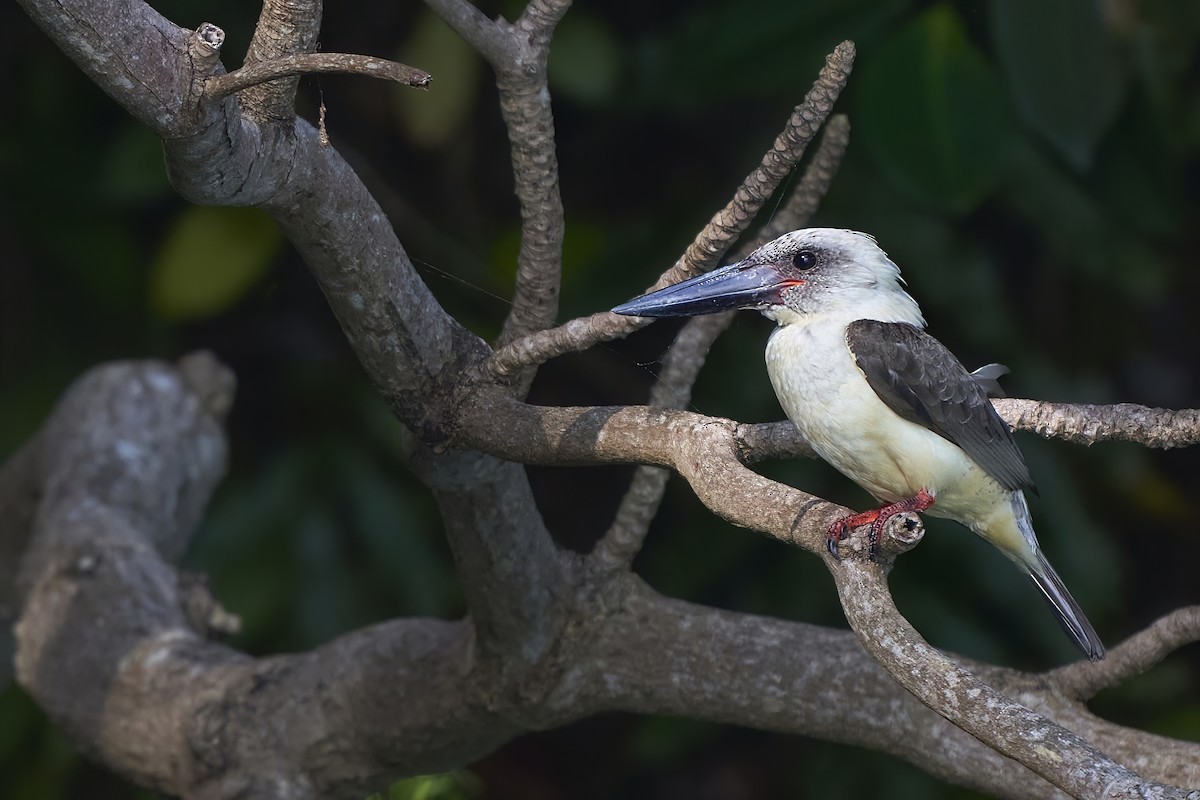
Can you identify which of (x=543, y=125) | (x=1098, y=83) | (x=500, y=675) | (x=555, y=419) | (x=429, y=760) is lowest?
(x=429, y=760)

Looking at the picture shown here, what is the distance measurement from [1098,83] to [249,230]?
187 centimetres

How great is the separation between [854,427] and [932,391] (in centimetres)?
12

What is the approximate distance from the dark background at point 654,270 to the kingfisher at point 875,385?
0.68m

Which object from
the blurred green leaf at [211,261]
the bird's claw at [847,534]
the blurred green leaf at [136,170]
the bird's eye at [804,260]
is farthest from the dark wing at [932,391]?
the blurred green leaf at [136,170]

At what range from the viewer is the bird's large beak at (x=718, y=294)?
5.16 feet

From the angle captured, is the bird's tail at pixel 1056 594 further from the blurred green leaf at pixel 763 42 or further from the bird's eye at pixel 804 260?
the blurred green leaf at pixel 763 42

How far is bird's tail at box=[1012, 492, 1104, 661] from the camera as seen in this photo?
179 cm

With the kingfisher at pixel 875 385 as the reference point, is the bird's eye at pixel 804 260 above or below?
above

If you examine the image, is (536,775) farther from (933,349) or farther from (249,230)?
(933,349)

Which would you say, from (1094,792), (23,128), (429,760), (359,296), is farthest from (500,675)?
(23,128)

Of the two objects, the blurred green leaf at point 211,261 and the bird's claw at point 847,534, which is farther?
the blurred green leaf at point 211,261

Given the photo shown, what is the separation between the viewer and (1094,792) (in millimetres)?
1115

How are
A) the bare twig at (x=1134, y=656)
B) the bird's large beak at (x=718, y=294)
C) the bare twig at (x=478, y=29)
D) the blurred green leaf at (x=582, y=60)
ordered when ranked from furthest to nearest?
the blurred green leaf at (x=582, y=60)
the bare twig at (x=1134, y=656)
the bird's large beak at (x=718, y=294)
the bare twig at (x=478, y=29)

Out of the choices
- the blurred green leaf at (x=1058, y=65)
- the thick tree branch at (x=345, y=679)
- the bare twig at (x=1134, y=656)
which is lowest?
the thick tree branch at (x=345, y=679)
